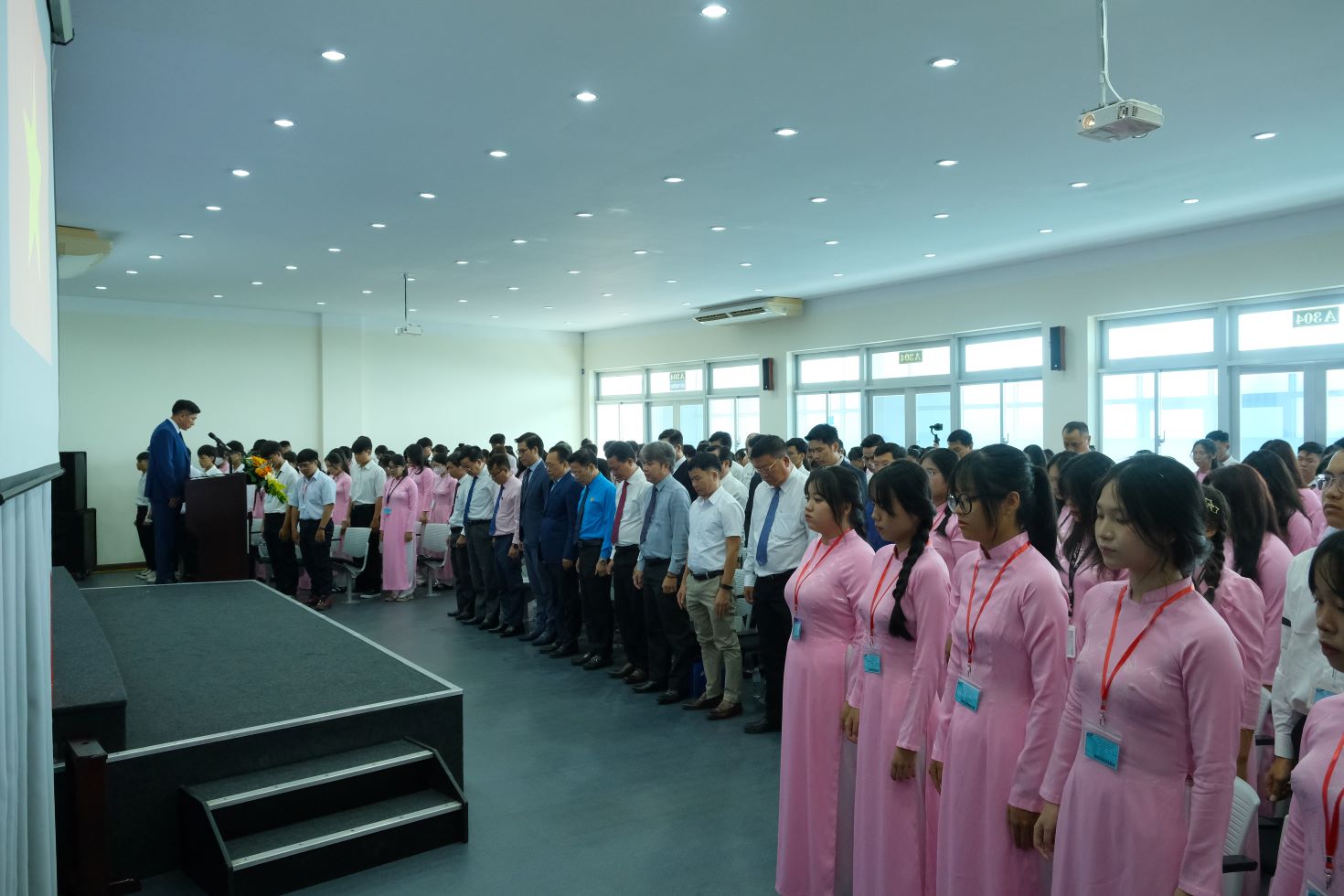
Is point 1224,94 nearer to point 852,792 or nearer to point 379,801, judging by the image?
point 852,792

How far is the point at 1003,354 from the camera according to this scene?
11094 millimetres

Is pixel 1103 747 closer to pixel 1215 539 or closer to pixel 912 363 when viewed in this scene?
pixel 1215 539

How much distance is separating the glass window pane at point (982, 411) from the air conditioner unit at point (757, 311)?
2.96 metres

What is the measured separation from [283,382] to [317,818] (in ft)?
39.2

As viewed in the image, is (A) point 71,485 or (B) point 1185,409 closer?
(B) point 1185,409

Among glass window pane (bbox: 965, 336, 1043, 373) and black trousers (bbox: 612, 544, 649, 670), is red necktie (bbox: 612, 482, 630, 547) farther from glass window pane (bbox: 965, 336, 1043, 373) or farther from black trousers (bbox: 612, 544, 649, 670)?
glass window pane (bbox: 965, 336, 1043, 373)

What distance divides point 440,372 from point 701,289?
18.8ft

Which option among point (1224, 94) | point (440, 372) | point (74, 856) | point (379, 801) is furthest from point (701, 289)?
point (74, 856)

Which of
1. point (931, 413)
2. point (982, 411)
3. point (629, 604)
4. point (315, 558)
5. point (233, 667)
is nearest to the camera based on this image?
point (233, 667)


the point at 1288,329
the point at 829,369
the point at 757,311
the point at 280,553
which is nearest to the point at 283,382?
the point at 280,553

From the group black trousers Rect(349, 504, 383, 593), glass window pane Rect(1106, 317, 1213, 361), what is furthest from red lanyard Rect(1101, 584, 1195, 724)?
black trousers Rect(349, 504, 383, 593)

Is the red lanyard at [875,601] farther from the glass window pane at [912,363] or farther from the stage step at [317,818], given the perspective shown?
the glass window pane at [912,363]

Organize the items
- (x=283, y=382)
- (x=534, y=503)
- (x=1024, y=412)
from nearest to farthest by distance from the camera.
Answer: (x=534, y=503), (x=1024, y=412), (x=283, y=382)

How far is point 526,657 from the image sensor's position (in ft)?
22.5
